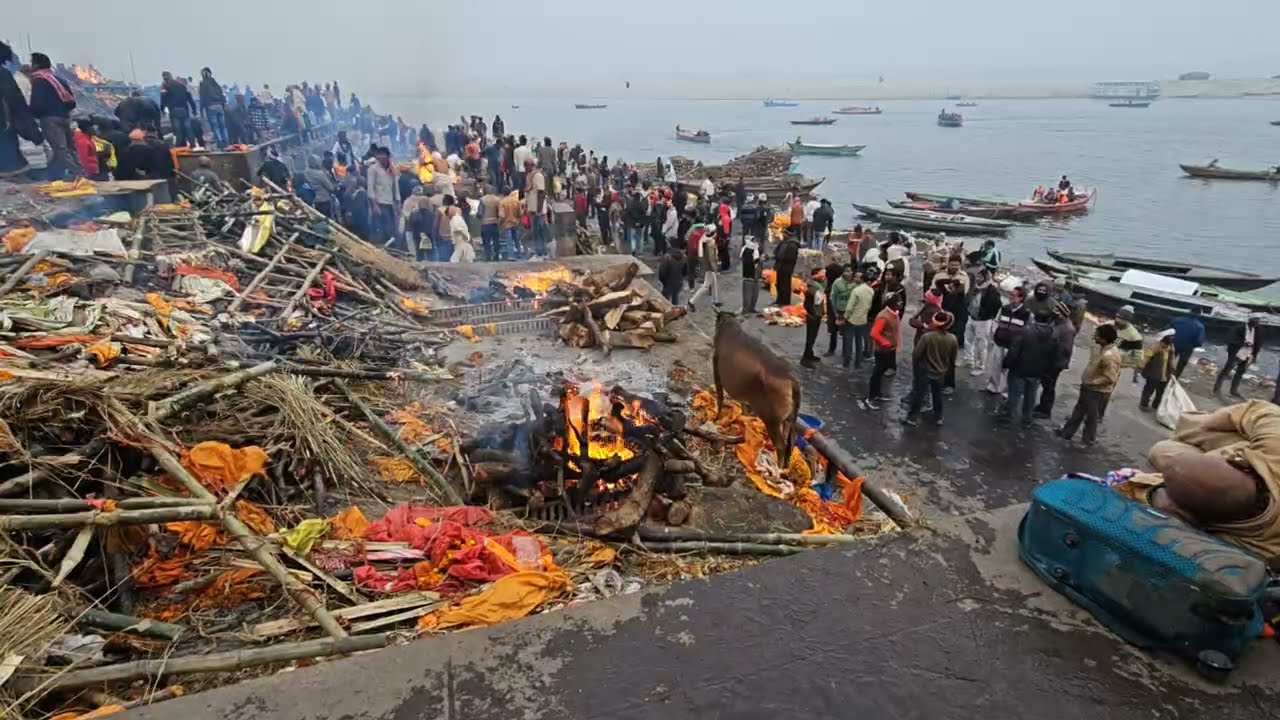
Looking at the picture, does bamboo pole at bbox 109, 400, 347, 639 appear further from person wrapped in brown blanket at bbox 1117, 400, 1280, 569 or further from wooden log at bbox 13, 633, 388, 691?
person wrapped in brown blanket at bbox 1117, 400, 1280, 569

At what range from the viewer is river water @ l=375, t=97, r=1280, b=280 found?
108 feet

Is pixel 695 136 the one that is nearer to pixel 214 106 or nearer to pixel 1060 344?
pixel 214 106

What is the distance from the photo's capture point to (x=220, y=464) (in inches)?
206

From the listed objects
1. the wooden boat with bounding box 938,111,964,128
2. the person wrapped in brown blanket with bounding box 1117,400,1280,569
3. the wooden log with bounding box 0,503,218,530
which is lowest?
the wooden log with bounding box 0,503,218,530

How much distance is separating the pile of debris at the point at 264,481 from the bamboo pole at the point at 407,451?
0.03 metres

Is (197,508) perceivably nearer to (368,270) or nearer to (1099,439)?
(368,270)

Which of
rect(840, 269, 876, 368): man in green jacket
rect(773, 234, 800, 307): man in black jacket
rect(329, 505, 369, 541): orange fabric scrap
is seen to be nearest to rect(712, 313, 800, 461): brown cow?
rect(840, 269, 876, 368): man in green jacket

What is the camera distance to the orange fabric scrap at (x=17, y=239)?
9.14 metres

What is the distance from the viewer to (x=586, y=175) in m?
23.7

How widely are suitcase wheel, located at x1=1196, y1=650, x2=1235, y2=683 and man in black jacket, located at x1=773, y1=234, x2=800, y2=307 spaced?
12233mm

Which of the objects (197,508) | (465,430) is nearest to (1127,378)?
(465,430)

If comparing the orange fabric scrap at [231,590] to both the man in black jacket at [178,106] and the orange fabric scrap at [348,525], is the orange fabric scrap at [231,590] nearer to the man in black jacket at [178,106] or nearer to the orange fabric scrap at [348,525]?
the orange fabric scrap at [348,525]

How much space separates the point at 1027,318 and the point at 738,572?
8.37 metres

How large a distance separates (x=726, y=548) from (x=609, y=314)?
20.4 feet
